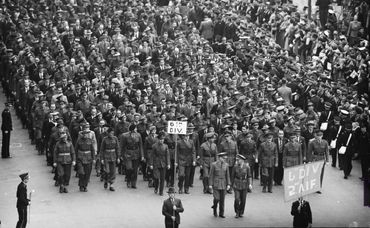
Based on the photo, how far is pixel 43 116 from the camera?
25766mm

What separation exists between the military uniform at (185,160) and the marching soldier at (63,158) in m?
2.83

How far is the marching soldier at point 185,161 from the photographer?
75.1 ft

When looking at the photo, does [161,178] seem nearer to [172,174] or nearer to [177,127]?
[172,174]

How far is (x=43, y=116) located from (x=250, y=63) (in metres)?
9.51

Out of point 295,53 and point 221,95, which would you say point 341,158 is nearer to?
point 221,95

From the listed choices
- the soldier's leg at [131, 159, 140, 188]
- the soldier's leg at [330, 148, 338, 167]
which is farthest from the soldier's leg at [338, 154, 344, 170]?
the soldier's leg at [131, 159, 140, 188]

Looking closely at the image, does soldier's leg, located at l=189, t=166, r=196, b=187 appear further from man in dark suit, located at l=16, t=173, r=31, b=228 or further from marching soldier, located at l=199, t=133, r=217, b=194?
man in dark suit, located at l=16, t=173, r=31, b=228

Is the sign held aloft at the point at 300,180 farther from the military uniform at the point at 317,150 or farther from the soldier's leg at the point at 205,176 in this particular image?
the military uniform at the point at 317,150

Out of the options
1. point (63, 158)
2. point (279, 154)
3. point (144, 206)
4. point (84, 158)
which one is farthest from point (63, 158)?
point (279, 154)

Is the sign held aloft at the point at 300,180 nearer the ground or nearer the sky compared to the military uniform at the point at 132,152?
nearer the sky

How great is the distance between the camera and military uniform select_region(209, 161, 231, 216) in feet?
68.5

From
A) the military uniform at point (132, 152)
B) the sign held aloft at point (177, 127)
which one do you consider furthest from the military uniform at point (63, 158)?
the sign held aloft at point (177, 127)

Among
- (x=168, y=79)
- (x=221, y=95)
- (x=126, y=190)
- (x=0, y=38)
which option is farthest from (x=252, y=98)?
(x=0, y=38)

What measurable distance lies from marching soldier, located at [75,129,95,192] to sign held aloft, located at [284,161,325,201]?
7.57m
